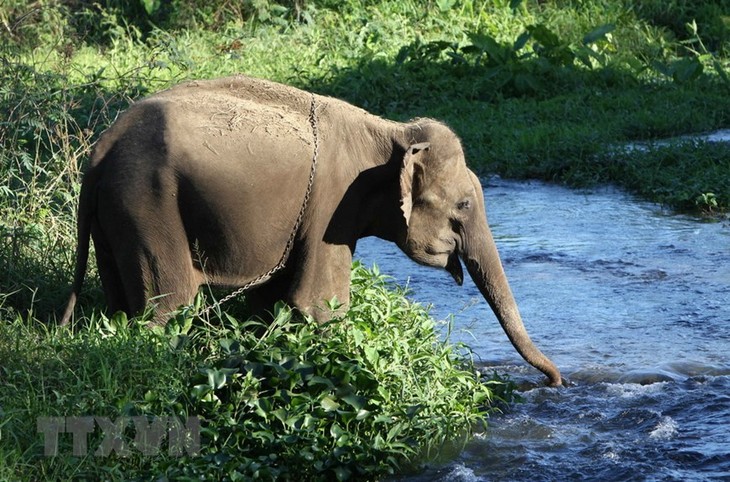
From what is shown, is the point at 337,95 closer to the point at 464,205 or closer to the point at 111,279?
the point at 464,205

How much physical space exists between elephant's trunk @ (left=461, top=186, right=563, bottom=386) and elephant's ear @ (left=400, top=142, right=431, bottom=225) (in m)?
0.42

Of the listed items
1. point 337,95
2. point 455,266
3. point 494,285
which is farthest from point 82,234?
point 337,95

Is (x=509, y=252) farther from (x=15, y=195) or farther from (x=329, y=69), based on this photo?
(x=329, y=69)

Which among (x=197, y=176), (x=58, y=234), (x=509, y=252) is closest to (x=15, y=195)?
(x=58, y=234)

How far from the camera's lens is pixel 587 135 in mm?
11133

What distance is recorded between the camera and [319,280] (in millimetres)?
5832

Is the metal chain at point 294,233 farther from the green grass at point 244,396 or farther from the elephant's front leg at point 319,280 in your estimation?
the green grass at point 244,396

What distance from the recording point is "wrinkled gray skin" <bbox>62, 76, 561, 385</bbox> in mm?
5398

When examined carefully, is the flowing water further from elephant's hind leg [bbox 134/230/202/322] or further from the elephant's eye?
elephant's hind leg [bbox 134/230/202/322]

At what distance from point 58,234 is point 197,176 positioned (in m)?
1.92

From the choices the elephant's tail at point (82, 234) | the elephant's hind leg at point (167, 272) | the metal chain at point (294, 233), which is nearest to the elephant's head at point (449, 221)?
the metal chain at point (294, 233)

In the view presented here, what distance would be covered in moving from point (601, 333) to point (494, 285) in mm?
1433

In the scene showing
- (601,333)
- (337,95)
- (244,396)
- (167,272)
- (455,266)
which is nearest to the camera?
(244,396)

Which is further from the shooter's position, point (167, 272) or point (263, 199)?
point (263, 199)
